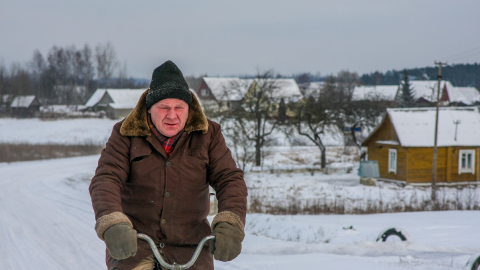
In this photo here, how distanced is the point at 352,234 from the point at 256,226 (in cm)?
221

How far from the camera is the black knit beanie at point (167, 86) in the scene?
2979 millimetres

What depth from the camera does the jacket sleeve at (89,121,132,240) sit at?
258 cm

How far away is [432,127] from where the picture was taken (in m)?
30.6

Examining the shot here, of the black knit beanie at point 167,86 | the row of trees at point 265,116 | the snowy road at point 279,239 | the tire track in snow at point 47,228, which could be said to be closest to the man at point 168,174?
the black knit beanie at point 167,86

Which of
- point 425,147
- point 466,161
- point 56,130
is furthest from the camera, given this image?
point 56,130

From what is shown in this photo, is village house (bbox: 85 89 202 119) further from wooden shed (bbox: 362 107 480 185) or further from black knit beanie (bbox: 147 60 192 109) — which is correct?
black knit beanie (bbox: 147 60 192 109)

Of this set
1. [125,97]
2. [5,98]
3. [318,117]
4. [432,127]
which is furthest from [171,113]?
[5,98]

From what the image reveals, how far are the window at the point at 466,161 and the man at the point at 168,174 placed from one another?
1237 inches

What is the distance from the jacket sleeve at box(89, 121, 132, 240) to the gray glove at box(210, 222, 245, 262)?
0.52 m

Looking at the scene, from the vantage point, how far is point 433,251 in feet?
24.3

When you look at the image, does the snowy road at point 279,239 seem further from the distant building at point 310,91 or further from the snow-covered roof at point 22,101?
the snow-covered roof at point 22,101

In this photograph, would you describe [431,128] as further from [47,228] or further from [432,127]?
[47,228]

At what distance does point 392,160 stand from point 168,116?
30201mm

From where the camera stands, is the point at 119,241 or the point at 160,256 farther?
the point at 160,256
